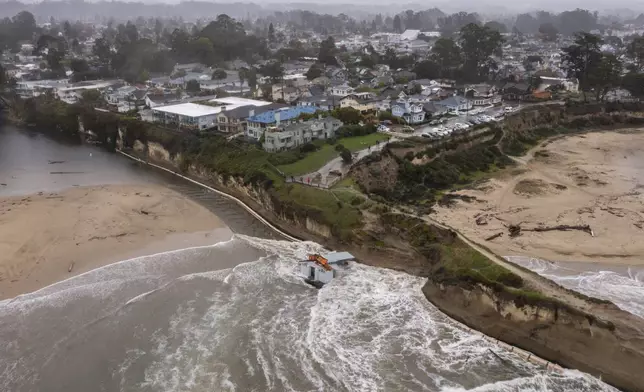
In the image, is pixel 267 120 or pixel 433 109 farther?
pixel 433 109

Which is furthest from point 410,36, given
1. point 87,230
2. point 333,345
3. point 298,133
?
point 333,345

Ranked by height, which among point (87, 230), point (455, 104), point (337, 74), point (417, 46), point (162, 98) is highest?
point (417, 46)

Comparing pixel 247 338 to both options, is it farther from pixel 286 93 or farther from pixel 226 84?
pixel 226 84

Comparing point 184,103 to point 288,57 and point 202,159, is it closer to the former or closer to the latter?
point 202,159

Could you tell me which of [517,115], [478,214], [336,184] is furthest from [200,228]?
[517,115]

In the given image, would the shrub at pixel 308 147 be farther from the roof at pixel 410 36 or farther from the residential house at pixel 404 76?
the roof at pixel 410 36

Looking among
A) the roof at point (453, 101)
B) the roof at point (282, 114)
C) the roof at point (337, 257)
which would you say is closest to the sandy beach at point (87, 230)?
the roof at point (337, 257)
